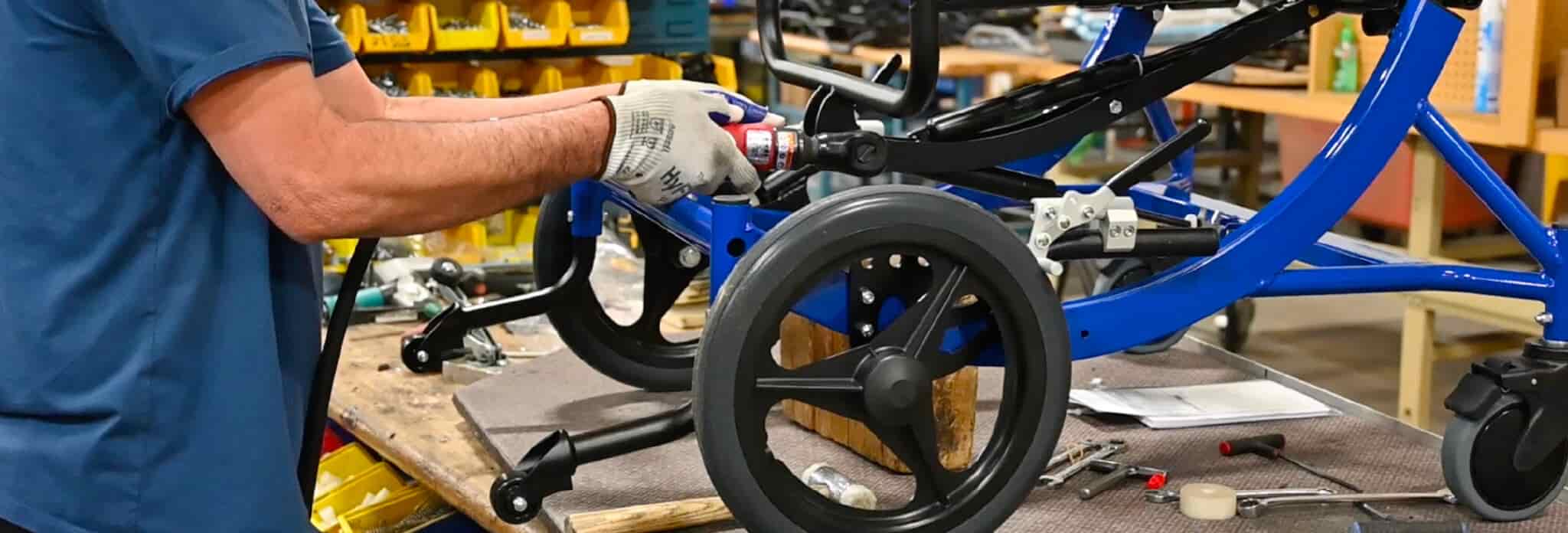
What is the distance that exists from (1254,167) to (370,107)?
334 centimetres

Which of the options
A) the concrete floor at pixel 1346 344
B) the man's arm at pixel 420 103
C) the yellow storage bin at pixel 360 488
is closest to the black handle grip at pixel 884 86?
the man's arm at pixel 420 103

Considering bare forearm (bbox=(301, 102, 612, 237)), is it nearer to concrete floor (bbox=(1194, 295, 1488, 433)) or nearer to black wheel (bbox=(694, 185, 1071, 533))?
black wheel (bbox=(694, 185, 1071, 533))

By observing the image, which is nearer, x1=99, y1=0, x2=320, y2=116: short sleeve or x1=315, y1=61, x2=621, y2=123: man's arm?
x1=99, y1=0, x2=320, y2=116: short sleeve

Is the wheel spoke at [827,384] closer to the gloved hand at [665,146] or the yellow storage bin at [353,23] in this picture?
the gloved hand at [665,146]

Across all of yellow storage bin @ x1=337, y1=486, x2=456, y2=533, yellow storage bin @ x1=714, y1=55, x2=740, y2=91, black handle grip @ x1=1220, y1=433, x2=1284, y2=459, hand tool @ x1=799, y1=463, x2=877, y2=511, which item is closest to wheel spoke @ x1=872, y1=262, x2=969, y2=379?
hand tool @ x1=799, y1=463, x2=877, y2=511

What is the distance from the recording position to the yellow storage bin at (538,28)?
2.54 m

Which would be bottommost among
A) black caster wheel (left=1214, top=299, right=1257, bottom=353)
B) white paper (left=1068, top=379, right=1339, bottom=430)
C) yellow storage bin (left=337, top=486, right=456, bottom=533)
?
black caster wheel (left=1214, top=299, right=1257, bottom=353)

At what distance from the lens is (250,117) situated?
1052mm

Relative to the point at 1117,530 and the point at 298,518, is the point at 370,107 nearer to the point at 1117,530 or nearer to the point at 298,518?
the point at 298,518

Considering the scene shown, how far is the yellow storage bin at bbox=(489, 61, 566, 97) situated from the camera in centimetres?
261

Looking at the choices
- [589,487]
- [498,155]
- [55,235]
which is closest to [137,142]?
[55,235]

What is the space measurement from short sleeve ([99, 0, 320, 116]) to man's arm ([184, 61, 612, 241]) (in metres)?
0.01

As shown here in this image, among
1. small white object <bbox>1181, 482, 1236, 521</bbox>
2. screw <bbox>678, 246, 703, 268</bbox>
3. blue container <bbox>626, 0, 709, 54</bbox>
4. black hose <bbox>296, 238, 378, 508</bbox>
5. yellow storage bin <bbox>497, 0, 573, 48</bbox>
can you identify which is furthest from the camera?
blue container <bbox>626, 0, 709, 54</bbox>

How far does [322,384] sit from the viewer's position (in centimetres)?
132
